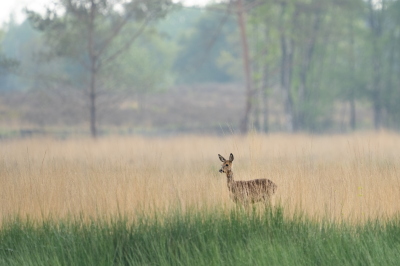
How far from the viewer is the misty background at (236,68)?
53.3ft

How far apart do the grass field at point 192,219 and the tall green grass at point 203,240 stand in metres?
0.01

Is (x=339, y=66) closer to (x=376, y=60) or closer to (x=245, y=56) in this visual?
(x=376, y=60)

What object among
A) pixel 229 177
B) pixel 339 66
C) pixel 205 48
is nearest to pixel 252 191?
pixel 229 177

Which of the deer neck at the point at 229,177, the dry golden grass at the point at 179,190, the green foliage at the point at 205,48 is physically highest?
the green foliage at the point at 205,48

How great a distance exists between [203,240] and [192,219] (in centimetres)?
53

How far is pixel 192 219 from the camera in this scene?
15.9 feet

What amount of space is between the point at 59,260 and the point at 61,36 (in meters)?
12.7

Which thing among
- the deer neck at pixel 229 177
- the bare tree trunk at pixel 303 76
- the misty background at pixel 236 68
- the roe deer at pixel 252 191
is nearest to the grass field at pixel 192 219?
the roe deer at pixel 252 191

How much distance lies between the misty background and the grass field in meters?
1.07

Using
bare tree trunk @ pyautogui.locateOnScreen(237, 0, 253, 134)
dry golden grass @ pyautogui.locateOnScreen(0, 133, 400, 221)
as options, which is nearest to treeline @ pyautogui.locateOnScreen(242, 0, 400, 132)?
bare tree trunk @ pyautogui.locateOnScreen(237, 0, 253, 134)

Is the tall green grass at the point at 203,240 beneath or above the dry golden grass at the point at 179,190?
beneath

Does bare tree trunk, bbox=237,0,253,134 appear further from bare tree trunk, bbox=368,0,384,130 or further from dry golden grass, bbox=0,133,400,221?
dry golden grass, bbox=0,133,400,221

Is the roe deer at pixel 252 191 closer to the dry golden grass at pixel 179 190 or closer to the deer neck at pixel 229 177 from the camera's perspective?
the deer neck at pixel 229 177

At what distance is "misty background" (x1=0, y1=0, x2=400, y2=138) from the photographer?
16.2 metres
